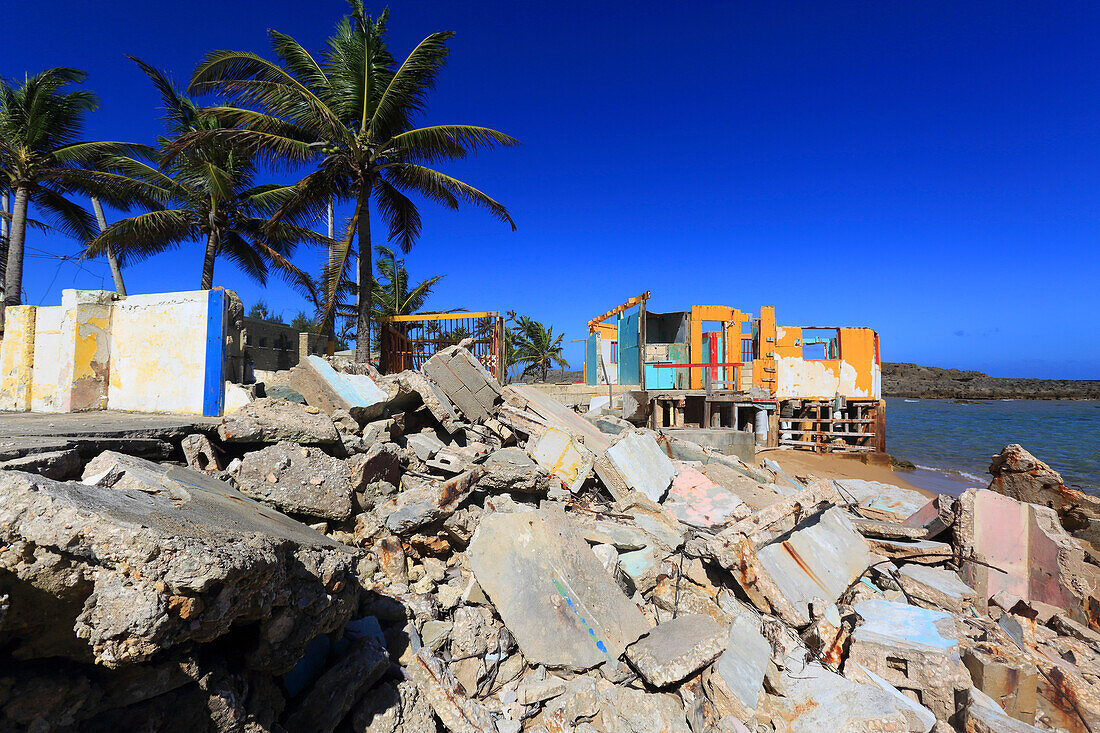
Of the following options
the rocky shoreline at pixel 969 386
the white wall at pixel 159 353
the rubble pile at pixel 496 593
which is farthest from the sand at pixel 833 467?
the rocky shoreline at pixel 969 386

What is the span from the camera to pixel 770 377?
50.6ft

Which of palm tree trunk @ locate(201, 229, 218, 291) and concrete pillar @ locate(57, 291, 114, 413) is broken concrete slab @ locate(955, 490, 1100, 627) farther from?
palm tree trunk @ locate(201, 229, 218, 291)

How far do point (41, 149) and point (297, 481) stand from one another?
1741 cm

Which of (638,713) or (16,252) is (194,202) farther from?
(638,713)

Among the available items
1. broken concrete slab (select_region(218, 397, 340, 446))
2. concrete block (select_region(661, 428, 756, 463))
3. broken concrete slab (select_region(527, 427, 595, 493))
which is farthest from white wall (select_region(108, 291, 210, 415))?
concrete block (select_region(661, 428, 756, 463))

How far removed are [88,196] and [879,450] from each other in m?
26.3

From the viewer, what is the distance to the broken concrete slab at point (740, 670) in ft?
9.67

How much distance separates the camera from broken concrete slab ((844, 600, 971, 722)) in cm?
333

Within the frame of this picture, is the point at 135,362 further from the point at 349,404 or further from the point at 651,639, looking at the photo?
the point at 651,639

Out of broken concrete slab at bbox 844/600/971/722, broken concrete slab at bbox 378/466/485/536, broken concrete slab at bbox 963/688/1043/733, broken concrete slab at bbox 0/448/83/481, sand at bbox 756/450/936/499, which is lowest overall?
sand at bbox 756/450/936/499

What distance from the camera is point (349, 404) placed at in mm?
5375

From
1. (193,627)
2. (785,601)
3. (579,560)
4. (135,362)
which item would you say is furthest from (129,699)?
(135,362)

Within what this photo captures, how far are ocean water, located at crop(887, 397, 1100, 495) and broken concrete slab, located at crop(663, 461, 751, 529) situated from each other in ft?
29.6

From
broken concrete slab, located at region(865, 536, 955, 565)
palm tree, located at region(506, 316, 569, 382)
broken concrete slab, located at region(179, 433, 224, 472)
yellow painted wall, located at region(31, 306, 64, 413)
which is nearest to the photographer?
broken concrete slab, located at region(179, 433, 224, 472)
